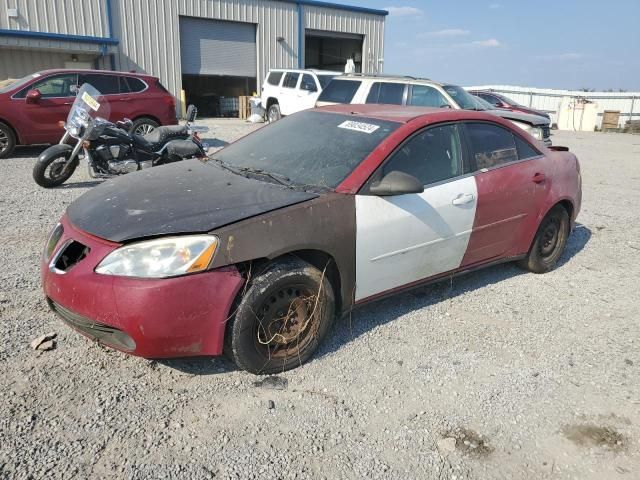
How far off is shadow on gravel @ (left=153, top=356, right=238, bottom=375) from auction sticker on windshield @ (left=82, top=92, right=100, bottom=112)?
19.2ft

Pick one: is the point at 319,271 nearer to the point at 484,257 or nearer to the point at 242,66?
the point at 484,257

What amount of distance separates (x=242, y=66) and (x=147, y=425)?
2332cm

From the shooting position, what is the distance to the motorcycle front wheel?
24.6 ft

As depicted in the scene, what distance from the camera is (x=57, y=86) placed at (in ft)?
34.6

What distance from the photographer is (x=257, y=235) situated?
2.89m

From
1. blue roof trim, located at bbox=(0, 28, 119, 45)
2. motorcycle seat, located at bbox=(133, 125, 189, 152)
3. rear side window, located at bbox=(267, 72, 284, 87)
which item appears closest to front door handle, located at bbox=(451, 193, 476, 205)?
motorcycle seat, located at bbox=(133, 125, 189, 152)

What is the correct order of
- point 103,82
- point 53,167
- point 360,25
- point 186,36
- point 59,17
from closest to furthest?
point 53,167 → point 103,82 → point 59,17 → point 186,36 → point 360,25

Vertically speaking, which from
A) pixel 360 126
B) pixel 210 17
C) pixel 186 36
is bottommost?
pixel 360 126

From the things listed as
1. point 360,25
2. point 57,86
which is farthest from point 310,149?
point 360,25

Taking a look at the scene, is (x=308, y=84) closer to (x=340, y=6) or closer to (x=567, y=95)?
(x=340, y=6)

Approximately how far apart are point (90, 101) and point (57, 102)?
335cm

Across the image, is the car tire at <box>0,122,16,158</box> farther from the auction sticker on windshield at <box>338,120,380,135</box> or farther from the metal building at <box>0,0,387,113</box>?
the metal building at <box>0,0,387,113</box>

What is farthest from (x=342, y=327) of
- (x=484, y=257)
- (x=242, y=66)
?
→ (x=242, y=66)

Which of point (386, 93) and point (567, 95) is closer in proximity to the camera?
point (386, 93)
